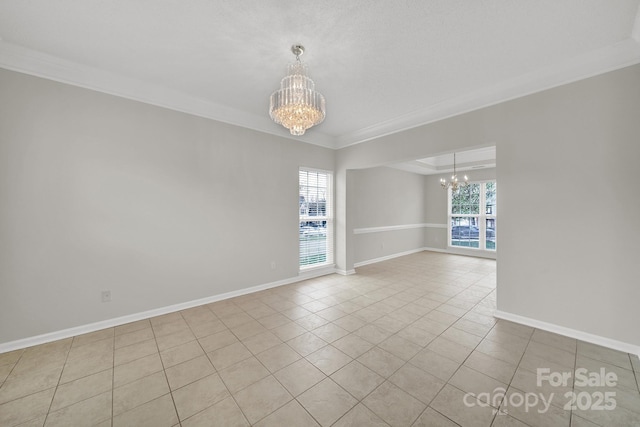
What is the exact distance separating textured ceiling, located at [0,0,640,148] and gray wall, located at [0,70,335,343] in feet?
1.32

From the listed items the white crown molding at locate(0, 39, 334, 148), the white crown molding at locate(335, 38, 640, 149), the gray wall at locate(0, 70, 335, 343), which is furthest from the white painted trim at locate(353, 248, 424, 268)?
the white crown molding at locate(0, 39, 334, 148)

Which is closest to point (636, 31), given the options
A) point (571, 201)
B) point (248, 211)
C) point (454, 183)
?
point (571, 201)

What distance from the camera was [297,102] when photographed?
6.71 feet

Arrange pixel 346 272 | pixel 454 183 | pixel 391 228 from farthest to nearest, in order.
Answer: pixel 391 228, pixel 454 183, pixel 346 272

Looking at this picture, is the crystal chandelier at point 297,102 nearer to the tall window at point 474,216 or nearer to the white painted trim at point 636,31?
the white painted trim at point 636,31

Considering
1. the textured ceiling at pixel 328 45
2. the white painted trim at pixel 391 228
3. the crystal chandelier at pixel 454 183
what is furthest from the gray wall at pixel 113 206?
the crystal chandelier at pixel 454 183

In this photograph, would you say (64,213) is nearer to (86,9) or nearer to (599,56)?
(86,9)

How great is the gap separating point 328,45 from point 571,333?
12.8 ft

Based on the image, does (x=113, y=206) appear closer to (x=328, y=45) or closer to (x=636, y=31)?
(x=328, y=45)

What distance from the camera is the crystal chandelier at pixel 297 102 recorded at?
2.07 m

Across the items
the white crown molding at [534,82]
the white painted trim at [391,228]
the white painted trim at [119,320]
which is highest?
the white crown molding at [534,82]

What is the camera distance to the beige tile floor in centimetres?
156

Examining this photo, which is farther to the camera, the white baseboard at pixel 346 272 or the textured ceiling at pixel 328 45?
the white baseboard at pixel 346 272

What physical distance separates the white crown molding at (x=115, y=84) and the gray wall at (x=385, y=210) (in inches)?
106
